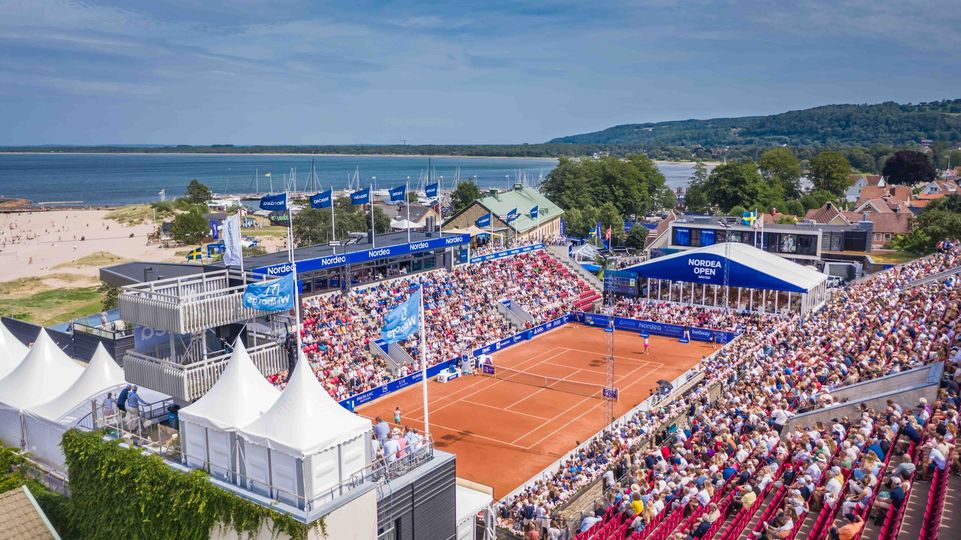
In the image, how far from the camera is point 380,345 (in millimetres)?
37000

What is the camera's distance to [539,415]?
32406 mm

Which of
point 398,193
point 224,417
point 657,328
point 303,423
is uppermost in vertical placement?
point 398,193

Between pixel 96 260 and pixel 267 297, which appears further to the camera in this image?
pixel 96 260

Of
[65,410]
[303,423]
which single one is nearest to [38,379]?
[65,410]

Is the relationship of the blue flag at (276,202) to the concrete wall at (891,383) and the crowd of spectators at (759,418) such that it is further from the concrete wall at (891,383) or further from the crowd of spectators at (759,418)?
Result: the concrete wall at (891,383)

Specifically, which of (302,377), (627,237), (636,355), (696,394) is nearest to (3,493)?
(302,377)

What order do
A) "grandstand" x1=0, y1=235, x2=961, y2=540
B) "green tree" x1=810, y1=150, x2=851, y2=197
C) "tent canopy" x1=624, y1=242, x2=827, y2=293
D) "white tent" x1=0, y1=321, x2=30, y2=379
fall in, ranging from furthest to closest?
1. "green tree" x1=810, y1=150, x2=851, y2=197
2. "tent canopy" x1=624, y1=242, x2=827, y2=293
3. "white tent" x1=0, y1=321, x2=30, y2=379
4. "grandstand" x1=0, y1=235, x2=961, y2=540

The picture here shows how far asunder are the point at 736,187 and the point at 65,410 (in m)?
86.6

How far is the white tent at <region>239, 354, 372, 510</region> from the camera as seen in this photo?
44.6ft

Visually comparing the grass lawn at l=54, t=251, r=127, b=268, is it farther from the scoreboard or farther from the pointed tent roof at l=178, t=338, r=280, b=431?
the pointed tent roof at l=178, t=338, r=280, b=431

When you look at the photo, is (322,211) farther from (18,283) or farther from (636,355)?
(636,355)

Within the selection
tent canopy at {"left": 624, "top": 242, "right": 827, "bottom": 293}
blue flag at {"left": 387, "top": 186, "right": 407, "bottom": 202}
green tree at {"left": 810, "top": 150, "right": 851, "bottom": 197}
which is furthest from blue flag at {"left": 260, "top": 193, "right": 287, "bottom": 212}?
green tree at {"left": 810, "top": 150, "right": 851, "bottom": 197}

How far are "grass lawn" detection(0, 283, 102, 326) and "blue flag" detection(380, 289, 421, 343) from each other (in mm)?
40502

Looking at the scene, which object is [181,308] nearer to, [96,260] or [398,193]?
[398,193]
